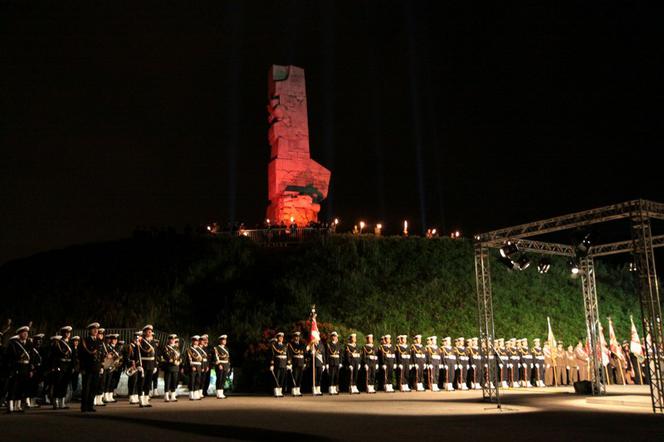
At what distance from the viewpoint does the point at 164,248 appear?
95.2 ft

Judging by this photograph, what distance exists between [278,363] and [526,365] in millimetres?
11069

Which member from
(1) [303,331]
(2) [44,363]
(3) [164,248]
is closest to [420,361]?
(1) [303,331]

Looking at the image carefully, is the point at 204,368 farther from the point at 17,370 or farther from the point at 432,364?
the point at 432,364

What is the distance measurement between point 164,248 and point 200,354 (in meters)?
14.4

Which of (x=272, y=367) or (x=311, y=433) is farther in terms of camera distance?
(x=272, y=367)

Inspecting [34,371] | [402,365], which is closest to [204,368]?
[34,371]

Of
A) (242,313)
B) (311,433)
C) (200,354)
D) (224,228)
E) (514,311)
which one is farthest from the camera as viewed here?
(224,228)

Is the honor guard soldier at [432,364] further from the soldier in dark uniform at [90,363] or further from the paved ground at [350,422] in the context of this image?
the soldier in dark uniform at [90,363]

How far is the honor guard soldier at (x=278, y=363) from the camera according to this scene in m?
16.5

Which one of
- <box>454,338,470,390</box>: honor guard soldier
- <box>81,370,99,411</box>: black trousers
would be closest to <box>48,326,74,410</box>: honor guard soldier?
<box>81,370,99,411</box>: black trousers

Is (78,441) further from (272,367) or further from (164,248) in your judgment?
(164,248)

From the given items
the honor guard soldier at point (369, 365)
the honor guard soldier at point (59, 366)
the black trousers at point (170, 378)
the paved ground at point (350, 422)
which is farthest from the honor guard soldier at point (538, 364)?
the honor guard soldier at point (59, 366)

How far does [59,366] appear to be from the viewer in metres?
13.1

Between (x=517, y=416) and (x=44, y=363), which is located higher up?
(x=44, y=363)
